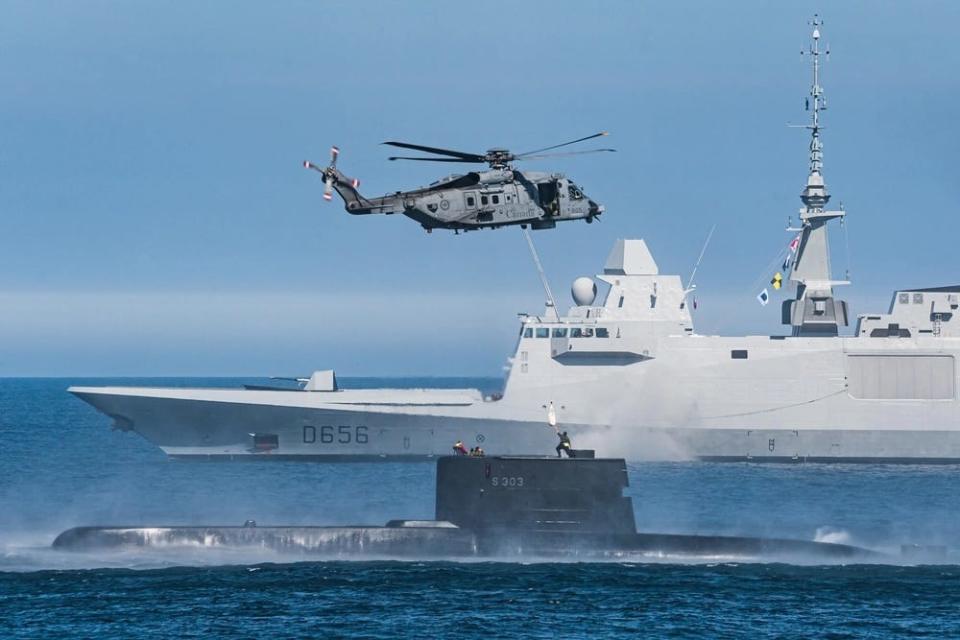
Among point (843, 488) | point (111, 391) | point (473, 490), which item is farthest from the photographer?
point (111, 391)

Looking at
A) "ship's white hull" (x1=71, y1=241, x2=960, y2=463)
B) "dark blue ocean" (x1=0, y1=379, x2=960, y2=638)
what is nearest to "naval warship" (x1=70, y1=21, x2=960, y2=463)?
"ship's white hull" (x1=71, y1=241, x2=960, y2=463)

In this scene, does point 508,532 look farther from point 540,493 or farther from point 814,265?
point 814,265

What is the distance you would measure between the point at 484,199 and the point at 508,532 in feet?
23.8

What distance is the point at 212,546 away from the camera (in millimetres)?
31250

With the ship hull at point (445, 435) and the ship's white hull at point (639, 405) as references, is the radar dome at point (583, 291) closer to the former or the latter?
the ship's white hull at point (639, 405)

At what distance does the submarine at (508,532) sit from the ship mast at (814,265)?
29859mm

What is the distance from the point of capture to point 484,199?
30.2 meters

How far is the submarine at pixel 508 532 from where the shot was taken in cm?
2869

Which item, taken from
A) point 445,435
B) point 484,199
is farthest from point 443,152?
point 445,435

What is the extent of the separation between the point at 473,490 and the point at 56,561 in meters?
9.81

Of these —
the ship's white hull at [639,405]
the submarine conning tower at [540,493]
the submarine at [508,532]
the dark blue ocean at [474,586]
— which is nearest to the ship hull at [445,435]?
the ship's white hull at [639,405]

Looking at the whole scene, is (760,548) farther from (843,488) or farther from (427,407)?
(427,407)

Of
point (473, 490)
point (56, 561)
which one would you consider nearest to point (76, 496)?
point (56, 561)

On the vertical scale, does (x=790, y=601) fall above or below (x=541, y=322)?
below
